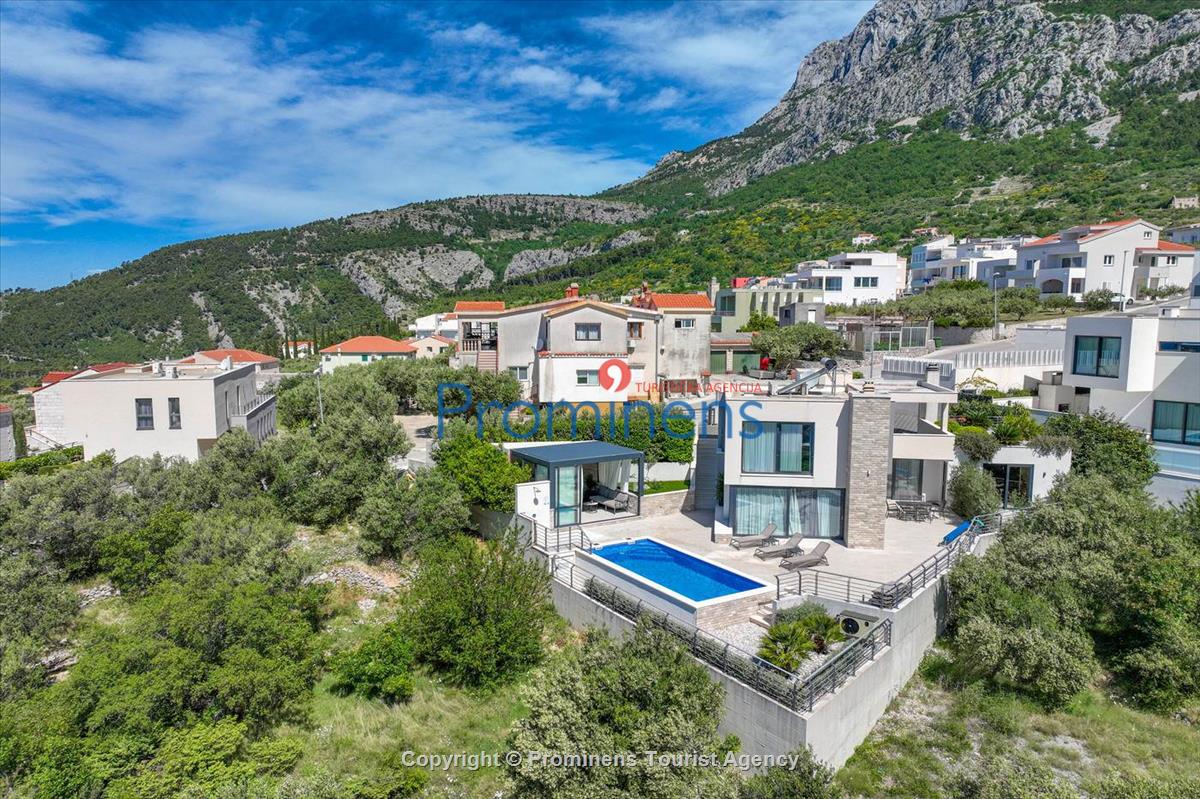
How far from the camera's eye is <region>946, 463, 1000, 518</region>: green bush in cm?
2100

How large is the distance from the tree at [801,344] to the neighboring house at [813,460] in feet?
70.4

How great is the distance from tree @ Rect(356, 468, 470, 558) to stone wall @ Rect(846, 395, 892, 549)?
40.7 ft

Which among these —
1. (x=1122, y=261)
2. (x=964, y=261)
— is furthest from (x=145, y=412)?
(x=964, y=261)

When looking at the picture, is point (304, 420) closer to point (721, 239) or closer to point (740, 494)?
point (740, 494)

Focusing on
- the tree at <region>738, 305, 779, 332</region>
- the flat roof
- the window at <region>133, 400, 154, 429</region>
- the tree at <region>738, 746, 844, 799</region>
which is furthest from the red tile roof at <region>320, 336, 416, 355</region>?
the tree at <region>738, 746, 844, 799</region>

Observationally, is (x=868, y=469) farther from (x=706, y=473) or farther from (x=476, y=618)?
(x=476, y=618)

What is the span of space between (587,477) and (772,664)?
12372mm

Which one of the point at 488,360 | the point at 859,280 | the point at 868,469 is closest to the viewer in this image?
the point at 868,469

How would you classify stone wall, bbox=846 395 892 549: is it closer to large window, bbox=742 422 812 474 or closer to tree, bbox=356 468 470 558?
large window, bbox=742 422 812 474

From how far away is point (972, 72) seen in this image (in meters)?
117

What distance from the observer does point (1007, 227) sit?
75625mm

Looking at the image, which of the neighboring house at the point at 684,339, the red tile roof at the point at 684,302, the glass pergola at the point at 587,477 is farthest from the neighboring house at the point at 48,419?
the red tile roof at the point at 684,302

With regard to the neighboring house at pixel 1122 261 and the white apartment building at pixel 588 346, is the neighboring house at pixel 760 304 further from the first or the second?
the neighboring house at pixel 1122 261

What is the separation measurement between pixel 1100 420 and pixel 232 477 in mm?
30579
